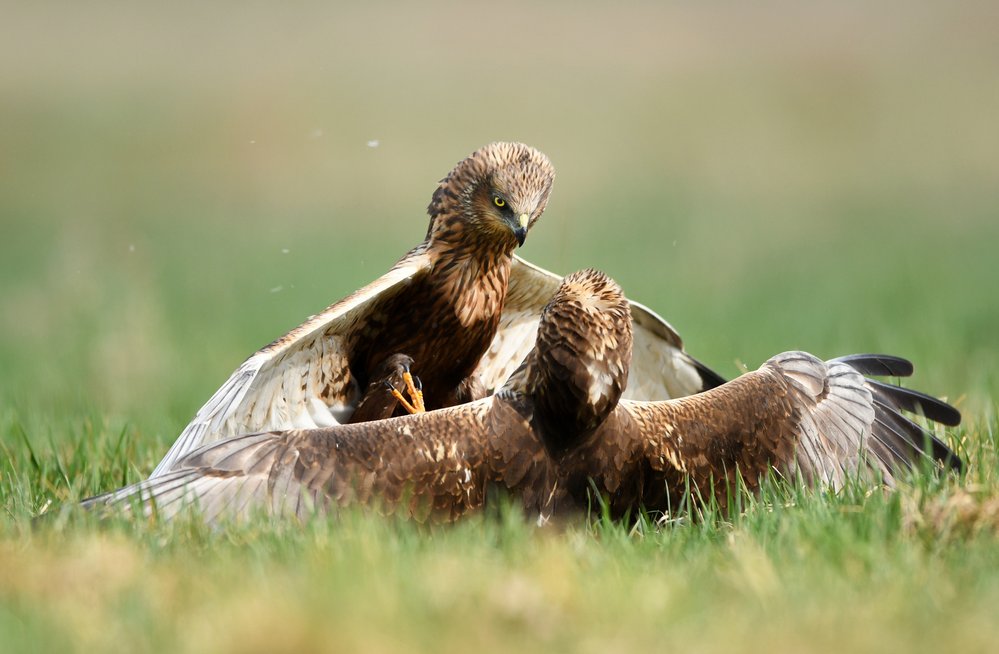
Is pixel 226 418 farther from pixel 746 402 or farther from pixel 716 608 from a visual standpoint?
pixel 716 608

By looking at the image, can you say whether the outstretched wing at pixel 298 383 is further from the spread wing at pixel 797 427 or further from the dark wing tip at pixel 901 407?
the dark wing tip at pixel 901 407

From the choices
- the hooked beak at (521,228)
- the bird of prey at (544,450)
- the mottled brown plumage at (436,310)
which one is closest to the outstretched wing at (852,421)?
the bird of prey at (544,450)

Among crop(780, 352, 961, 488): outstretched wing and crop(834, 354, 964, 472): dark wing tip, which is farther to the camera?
crop(834, 354, 964, 472): dark wing tip

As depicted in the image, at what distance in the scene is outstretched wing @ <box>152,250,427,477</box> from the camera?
5.02 meters

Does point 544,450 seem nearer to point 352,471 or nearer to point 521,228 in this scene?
point 352,471

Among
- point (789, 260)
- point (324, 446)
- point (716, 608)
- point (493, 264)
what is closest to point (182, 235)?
point (789, 260)

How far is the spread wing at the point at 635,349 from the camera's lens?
612 cm

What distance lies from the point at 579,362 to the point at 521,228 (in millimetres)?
1120

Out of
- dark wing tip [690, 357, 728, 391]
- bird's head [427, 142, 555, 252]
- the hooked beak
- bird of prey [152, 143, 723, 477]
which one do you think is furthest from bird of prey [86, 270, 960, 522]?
dark wing tip [690, 357, 728, 391]

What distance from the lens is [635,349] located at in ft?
20.3

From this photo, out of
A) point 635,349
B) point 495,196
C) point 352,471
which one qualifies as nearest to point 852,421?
point 635,349

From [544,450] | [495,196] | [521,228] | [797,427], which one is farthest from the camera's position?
[495,196]

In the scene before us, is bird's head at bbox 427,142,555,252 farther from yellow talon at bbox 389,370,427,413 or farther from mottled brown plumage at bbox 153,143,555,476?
yellow talon at bbox 389,370,427,413

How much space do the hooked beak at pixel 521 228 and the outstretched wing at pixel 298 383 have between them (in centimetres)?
41
